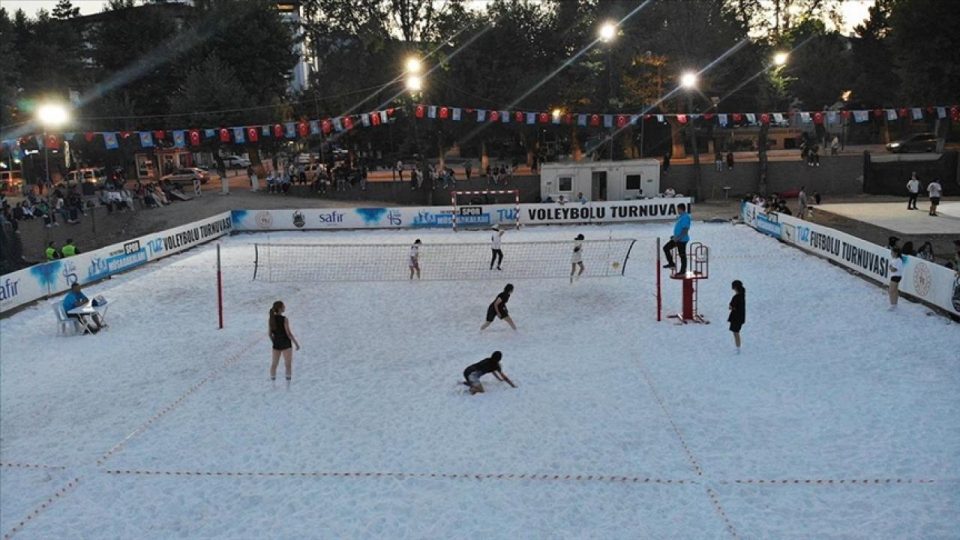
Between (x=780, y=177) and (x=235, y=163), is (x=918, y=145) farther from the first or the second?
(x=235, y=163)

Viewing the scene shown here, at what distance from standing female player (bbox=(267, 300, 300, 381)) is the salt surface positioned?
458 millimetres

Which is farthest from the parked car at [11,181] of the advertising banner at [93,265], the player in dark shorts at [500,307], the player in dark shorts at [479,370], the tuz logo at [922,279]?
the tuz logo at [922,279]

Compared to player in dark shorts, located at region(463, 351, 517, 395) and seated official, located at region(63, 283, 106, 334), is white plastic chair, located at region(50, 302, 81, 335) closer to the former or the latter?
seated official, located at region(63, 283, 106, 334)

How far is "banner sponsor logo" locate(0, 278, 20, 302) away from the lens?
2059 centimetres

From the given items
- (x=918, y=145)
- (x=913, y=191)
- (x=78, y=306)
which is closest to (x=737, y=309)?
(x=78, y=306)

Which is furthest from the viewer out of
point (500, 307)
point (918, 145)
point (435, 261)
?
point (918, 145)

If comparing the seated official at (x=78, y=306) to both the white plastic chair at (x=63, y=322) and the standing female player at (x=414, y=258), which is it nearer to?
the white plastic chair at (x=63, y=322)

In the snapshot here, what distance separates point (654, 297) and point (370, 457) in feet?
37.7

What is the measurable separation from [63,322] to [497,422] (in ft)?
41.5

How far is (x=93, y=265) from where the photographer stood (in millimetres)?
24453

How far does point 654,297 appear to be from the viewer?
20.3 m

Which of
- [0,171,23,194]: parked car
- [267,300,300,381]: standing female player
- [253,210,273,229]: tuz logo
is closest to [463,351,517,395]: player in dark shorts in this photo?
[267,300,300,381]: standing female player

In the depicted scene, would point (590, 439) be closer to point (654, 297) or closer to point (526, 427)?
point (526, 427)

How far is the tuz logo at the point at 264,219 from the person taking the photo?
35000 millimetres
